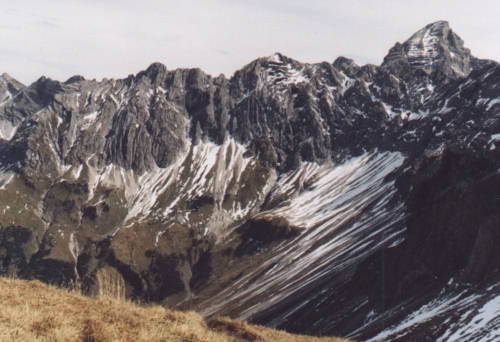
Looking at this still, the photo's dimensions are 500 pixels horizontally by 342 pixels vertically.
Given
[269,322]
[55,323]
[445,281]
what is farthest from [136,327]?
[269,322]

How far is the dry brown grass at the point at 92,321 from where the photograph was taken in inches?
520

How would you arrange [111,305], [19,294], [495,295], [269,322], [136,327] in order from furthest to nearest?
[269,322], [495,295], [111,305], [19,294], [136,327]

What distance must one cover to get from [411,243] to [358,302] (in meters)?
Result: 25.9

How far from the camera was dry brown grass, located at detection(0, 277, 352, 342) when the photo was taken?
1320 cm

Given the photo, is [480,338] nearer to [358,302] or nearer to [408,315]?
[408,315]

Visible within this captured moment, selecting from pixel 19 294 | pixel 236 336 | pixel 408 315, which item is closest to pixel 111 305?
pixel 19 294

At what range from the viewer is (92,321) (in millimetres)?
14422

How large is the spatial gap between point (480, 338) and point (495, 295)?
16.8m

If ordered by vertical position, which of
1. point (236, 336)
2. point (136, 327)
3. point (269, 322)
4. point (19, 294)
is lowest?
point (269, 322)

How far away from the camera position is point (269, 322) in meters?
164

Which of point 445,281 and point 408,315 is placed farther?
point 445,281

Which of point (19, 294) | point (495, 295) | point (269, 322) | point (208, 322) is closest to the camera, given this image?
point (19, 294)

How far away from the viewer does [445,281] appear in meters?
104

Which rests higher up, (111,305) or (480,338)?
(111,305)
